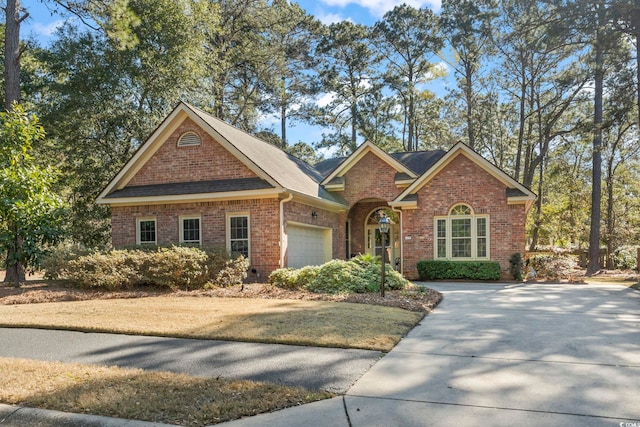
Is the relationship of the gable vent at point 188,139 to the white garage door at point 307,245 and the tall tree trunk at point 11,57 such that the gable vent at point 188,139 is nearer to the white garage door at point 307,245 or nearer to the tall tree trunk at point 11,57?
the white garage door at point 307,245

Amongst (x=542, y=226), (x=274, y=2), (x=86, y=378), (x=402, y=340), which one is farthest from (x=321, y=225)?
(x=274, y=2)

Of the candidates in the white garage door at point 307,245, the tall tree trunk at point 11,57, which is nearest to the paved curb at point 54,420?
the white garage door at point 307,245

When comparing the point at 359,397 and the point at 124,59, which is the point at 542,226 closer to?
the point at 124,59

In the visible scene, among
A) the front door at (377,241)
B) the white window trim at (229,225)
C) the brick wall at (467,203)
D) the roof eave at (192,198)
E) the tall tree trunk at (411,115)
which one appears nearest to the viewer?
the roof eave at (192,198)

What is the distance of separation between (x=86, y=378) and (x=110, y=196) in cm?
1342

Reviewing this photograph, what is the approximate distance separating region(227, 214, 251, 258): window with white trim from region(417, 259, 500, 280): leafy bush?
7.05m

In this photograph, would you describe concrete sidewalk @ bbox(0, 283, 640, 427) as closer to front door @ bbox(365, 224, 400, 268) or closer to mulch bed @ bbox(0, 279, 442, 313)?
mulch bed @ bbox(0, 279, 442, 313)

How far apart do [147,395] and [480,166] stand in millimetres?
A: 16195

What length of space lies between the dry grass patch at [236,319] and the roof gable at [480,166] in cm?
930

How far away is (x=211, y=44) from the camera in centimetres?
3153

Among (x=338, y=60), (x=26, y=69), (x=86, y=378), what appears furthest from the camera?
(x=338, y=60)

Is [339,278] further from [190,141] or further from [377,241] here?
[377,241]

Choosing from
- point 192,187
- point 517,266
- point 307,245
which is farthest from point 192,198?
point 517,266

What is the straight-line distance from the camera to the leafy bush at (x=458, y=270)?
17.5 meters
